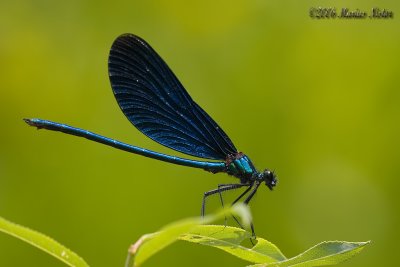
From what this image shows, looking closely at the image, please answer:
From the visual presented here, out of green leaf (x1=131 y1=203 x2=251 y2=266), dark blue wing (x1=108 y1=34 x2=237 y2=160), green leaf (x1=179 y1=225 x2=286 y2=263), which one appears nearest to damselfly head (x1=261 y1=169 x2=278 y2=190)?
dark blue wing (x1=108 y1=34 x2=237 y2=160)

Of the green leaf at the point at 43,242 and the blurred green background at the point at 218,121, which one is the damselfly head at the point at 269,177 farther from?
the green leaf at the point at 43,242

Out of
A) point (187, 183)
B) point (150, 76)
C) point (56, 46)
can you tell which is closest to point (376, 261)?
point (187, 183)

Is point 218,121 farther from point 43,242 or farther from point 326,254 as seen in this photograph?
point 43,242

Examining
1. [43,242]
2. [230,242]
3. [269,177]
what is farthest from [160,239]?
[269,177]


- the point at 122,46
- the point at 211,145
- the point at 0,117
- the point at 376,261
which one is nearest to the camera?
the point at 122,46

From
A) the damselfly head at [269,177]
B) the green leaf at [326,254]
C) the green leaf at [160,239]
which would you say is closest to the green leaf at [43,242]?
the green leaf at [160,239]

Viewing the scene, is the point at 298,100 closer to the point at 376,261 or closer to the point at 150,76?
the point at 376,261
